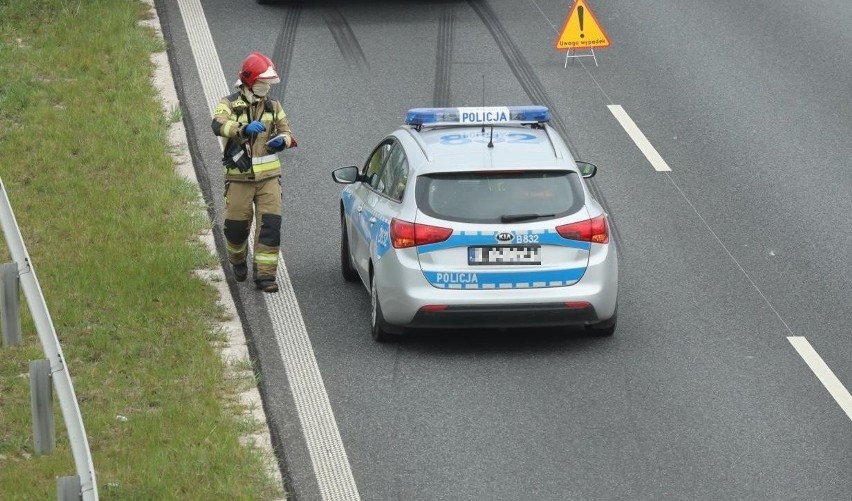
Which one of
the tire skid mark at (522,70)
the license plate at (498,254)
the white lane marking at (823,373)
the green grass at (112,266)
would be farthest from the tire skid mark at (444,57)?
the white lane marking at (823,373)

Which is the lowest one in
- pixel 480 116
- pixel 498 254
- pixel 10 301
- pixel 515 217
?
pixel 498 254

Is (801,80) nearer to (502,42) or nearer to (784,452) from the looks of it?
(502,42)

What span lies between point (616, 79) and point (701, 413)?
8.78 metres

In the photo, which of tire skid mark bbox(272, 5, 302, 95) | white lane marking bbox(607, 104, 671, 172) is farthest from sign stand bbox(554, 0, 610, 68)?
tire skid mark bbox(272, 5, 302, 95)

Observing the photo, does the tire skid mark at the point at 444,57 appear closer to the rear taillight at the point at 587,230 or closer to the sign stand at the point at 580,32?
the sign stand at the point at 580,32

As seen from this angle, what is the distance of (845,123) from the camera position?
57.2ft

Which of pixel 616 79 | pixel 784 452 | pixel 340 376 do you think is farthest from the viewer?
pixel 616 79

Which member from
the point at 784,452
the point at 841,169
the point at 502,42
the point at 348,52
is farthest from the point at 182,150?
the point at 784,452

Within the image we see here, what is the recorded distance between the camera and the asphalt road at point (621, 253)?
9.77 m

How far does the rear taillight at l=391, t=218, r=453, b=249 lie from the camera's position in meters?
11.2

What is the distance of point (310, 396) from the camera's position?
10.7 metres

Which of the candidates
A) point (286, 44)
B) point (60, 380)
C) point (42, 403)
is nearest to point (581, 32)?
point (286, 44)

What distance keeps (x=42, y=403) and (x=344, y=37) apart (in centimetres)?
1292

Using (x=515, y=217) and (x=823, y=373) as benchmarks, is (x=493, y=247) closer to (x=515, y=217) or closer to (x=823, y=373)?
(x=515, y=217)
